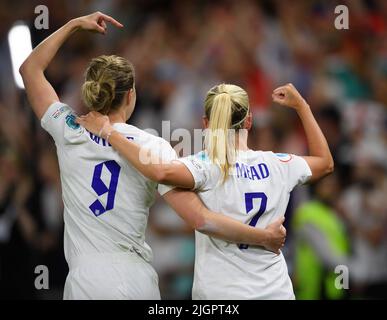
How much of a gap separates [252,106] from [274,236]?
3156 mm

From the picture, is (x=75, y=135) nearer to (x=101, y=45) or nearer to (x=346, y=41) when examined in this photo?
(x=101, y=45)

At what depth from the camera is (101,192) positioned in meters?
3.57

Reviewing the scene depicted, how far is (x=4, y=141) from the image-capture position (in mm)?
6684

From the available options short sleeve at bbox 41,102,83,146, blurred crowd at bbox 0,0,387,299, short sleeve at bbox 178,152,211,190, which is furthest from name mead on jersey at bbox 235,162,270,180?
blurred crowd at bbox 0,0,387,299

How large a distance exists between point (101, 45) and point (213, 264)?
13.0ft

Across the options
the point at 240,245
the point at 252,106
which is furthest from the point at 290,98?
the point at 252,106

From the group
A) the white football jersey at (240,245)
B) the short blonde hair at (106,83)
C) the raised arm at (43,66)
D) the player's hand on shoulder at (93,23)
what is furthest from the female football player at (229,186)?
the player's hand on shoulder at (93,23)

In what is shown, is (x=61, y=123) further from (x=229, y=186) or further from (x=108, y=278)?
(x=229, y=186)

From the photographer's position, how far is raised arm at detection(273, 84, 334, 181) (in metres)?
3.75

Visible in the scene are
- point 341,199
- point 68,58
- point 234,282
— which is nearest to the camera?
point 234,282

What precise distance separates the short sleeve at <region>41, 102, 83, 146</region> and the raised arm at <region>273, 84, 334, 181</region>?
101 cm

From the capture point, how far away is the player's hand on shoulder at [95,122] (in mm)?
3566

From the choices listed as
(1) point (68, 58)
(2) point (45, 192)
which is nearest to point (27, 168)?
(2) point (45, 192)

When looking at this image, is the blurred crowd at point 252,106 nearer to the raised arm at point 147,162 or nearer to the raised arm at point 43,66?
the raised arm at point 43,66
